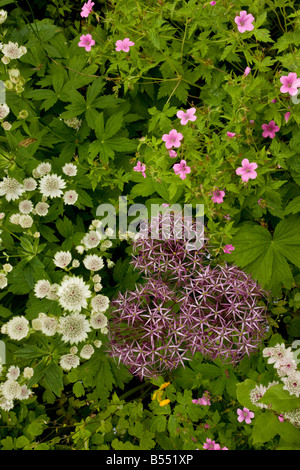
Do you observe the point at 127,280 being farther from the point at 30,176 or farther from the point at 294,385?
the point at 294,385

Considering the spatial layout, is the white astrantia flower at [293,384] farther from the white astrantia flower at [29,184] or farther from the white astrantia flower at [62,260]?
the white astrantia flower at [29,184]

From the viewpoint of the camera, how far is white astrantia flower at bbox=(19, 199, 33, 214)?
2.20 m

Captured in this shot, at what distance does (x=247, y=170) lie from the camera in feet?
6.84

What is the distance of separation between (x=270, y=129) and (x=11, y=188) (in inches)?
58.5

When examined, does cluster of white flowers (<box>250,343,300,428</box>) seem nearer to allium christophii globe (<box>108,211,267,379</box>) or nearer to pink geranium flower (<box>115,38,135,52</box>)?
A: allium christophii globe (<box>108,211,267,379</box>)

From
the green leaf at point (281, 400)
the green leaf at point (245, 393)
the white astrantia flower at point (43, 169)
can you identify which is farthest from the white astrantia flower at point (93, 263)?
the green leaf at point (281, 400)

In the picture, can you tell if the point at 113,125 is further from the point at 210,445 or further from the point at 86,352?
the point at 210,445

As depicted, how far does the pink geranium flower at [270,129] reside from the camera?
7.35ft

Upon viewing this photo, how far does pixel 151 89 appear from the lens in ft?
8.72

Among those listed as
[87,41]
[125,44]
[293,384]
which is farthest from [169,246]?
[87,41]

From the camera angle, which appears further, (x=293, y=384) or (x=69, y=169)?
(x=69, y=169)

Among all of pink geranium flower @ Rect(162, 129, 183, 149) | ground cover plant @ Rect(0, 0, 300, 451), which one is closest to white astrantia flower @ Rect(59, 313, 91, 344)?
ground cover plant @ Rect(0, 0, 300, 451)

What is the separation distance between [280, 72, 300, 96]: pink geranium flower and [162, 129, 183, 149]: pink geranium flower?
55 centimetres

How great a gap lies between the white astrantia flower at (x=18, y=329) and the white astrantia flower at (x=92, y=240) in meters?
0.50
